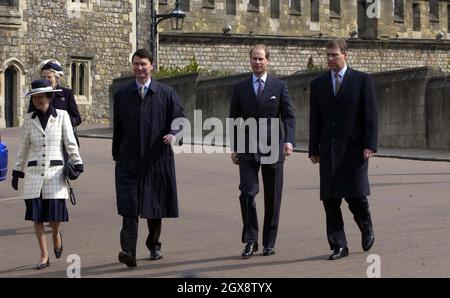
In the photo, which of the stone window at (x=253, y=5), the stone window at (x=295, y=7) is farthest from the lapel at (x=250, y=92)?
the stone window at (x=295, y=7)

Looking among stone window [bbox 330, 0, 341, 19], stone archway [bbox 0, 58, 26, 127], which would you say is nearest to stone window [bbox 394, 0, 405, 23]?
stone window [bbox 330, 0, 341, 19]

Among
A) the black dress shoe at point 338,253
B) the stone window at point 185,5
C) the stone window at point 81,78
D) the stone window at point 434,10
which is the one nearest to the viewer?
the black dress shoe at point 338,253

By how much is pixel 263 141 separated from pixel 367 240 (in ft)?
4.43

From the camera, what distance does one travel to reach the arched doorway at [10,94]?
1687 inches

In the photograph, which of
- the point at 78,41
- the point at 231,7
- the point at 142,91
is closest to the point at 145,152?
the point at 142,91

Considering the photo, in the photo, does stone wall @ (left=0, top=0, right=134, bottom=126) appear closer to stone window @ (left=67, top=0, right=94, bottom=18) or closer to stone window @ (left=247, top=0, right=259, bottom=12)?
stone window @ (left=67, top=0, right=94, bottom=18)

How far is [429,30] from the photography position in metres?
64.4

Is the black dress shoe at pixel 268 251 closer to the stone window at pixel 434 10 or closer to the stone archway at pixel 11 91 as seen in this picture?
the stone archway at pixel 11 91

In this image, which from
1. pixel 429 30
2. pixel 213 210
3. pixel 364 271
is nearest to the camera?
pixel 364 271

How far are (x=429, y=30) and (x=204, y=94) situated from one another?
104 ft

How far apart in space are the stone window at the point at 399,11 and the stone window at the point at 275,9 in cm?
827

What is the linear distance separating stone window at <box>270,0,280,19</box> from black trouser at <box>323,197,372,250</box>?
149 feet

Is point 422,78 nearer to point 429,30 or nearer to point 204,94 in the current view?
point 204,94
